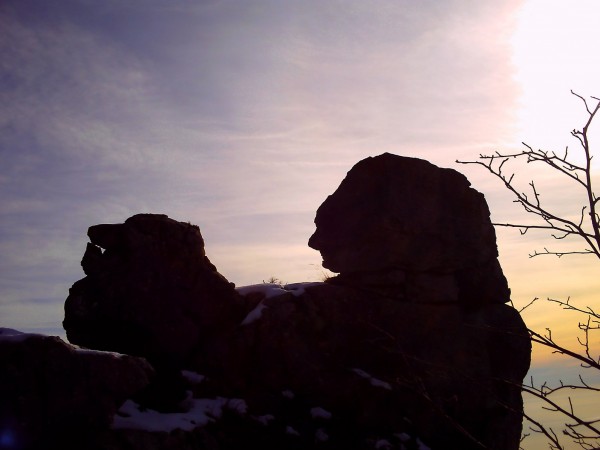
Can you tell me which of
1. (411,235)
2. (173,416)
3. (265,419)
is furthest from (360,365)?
(173,416)

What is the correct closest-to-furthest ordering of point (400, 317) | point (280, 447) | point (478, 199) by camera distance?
point (280, 447) < point (400, 317) < point (478, 199)

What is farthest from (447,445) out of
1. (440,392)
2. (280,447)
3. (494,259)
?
(494,259)

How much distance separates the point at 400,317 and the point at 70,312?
302 inches

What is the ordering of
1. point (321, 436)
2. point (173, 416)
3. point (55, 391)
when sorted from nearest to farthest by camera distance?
point (55, 391) → point (173, 416) → point (321, 436)

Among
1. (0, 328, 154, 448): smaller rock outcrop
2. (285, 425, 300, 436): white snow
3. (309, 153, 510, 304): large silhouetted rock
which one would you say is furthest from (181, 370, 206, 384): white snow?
(309, 153, 510, 304): large silhouetted rock

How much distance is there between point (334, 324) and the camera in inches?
585

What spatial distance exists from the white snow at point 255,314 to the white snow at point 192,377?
159cm

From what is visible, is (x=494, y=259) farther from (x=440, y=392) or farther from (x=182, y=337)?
(x=182, y=337)

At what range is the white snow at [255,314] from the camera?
46.1 feet

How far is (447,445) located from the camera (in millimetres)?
14227

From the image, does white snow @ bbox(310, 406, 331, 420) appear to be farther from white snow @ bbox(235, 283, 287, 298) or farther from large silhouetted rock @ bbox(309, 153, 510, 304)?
large silhouetted rock @ bbox(309, 153, 510, 304)

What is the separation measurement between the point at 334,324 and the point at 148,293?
4403 millimetres

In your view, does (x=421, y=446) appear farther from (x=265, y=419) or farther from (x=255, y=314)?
(x=255, y=314)

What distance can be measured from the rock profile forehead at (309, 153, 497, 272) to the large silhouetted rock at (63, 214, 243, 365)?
143 inches
